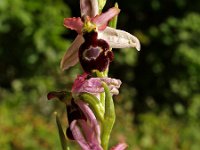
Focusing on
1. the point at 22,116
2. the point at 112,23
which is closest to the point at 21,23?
the point at 22,116

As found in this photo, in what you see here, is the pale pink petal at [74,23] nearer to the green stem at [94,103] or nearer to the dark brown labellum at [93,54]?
the dark brown labellum at [93,54]

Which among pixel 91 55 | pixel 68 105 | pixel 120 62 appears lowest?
pixel 120 62

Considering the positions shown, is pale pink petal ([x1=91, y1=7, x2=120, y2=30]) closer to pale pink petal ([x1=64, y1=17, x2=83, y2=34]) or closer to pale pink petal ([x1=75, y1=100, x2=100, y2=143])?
pale pink petal ([x1=64, y1=17, x2=83, y2=34])

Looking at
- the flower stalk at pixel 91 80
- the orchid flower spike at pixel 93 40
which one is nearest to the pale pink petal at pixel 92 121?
the flower stalk at pixel 91 80

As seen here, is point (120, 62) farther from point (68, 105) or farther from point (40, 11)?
point (68, 105)

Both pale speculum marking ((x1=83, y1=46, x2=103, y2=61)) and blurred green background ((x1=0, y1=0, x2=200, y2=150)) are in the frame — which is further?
blurred green background ((x1=0, y1=0, x2=200, y2=150))

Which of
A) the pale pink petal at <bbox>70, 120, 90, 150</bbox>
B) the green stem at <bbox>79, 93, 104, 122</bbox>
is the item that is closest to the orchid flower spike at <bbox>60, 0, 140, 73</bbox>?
the green stem at <bbox>79, 93, 104, 122</bbox>
